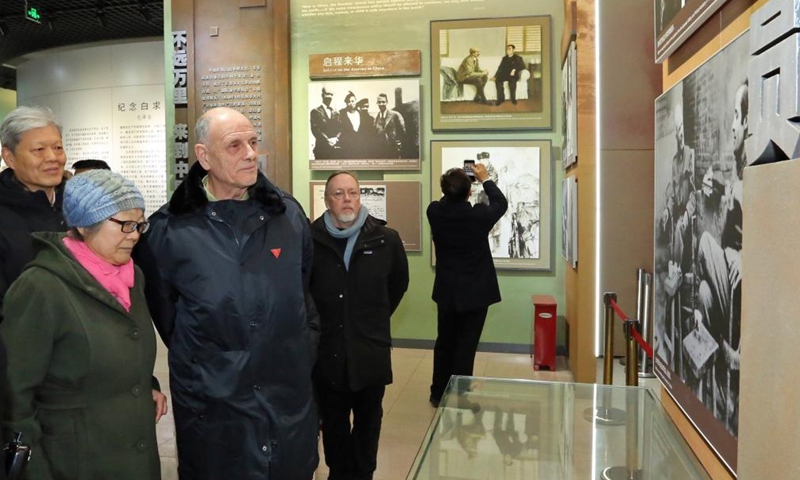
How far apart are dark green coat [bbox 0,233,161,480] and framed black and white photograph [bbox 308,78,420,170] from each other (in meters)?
5.26

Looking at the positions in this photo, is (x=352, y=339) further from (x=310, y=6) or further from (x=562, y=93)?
(x=310, y=6)

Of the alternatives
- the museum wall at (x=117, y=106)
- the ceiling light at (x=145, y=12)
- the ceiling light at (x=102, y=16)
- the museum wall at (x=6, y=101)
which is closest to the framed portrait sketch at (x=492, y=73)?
the museum wall at (x=117, y=106)

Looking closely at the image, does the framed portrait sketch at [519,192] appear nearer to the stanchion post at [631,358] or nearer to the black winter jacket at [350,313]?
the stanchion post at [631,358]

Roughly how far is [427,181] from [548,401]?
5060 mm

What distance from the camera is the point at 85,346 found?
186 cm

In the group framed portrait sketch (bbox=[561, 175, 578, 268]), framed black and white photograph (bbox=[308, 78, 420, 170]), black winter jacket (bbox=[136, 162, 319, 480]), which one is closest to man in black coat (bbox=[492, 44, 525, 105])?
framed black and white photograph (bbox=[308, 78, 420, 170])

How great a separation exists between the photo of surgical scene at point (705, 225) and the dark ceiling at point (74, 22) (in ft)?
32.3

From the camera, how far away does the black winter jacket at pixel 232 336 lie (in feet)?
6.98

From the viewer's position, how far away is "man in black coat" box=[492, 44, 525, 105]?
22.1ft

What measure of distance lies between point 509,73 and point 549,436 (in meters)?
5.45

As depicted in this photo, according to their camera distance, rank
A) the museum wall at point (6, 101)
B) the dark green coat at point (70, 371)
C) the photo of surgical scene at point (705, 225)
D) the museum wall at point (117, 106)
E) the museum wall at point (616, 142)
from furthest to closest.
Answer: the museum wall at point (6, 101) → the museum wall at point (117, 106) → the museum wall at point (616, 142) → the dark green coat at point (70, 371) → the photo of surgical scene at point (705, 225)

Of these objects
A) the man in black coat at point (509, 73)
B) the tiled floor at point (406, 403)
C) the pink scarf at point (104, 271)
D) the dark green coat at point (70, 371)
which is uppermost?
the man in black coat at point (509, 73)

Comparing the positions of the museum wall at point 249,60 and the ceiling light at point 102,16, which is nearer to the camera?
the museum wall at point 249,60

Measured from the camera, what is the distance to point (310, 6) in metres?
7.21
